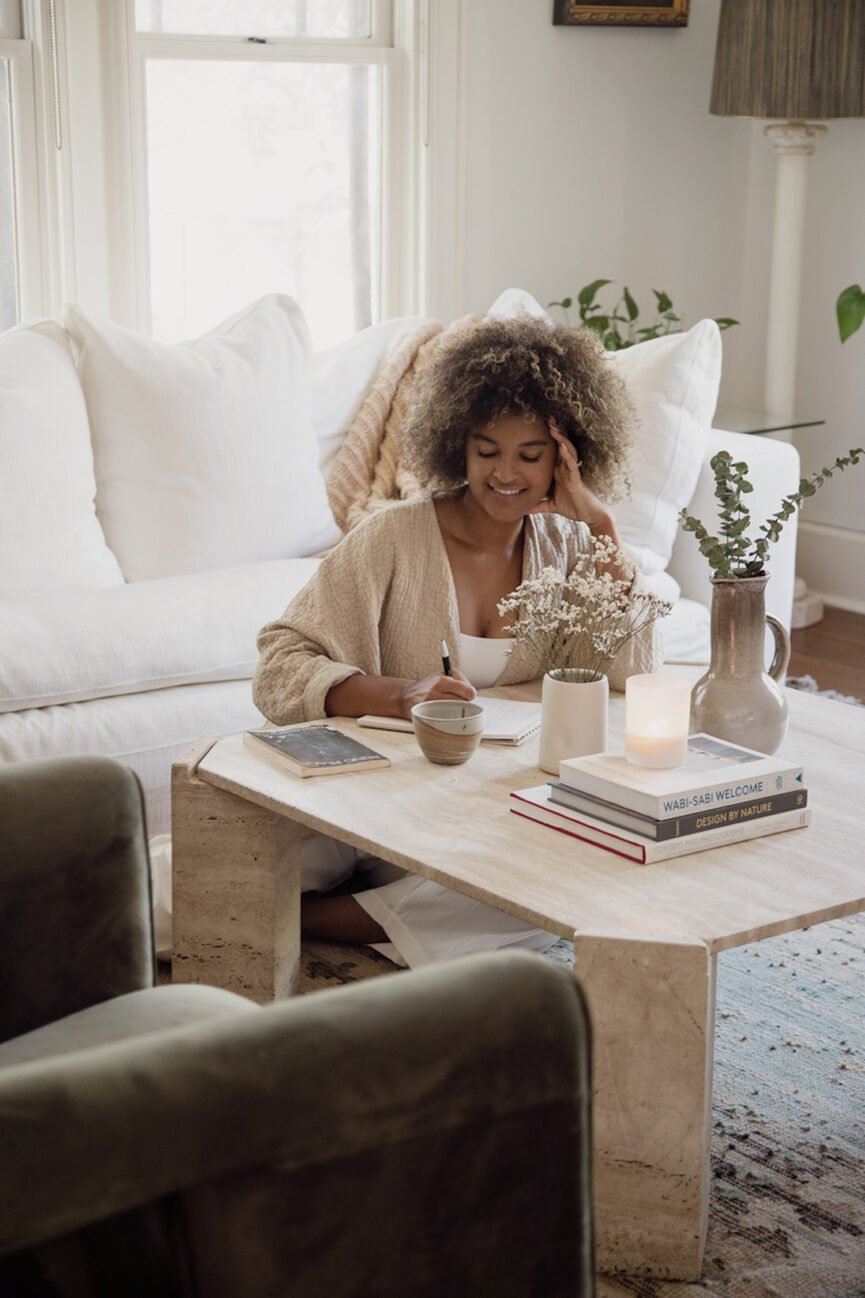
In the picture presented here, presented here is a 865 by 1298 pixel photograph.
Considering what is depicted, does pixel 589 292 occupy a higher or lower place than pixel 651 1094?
higher

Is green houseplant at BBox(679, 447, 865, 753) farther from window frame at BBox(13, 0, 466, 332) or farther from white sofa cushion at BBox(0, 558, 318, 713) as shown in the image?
window frame at BBox(13, 0, 466, 332)

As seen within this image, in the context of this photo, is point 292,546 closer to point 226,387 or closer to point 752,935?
point 226,387

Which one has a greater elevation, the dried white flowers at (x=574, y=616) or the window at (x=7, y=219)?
the window at (x=7, y=219)

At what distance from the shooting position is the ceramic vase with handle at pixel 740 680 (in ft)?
6.51

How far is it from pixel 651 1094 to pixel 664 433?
183 centimetres

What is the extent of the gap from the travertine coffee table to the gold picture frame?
9.13 feet

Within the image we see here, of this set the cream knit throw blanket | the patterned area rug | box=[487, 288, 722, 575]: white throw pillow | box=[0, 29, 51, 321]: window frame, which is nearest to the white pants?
the patterned area rug

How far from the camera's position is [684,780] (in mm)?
1756

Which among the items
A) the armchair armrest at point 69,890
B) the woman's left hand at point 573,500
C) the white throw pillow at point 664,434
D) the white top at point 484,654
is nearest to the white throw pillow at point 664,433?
the white throw pillow at point 664,434

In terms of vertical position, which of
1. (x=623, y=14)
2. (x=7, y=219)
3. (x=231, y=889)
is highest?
(x=623, y=14)

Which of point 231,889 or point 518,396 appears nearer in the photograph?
point 231,889

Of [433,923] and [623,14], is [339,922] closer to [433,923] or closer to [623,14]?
[433,923]

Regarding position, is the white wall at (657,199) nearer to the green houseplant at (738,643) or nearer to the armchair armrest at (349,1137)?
the green houseplant at (738,643)

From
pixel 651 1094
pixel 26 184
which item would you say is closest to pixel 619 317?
pixel 26 184
